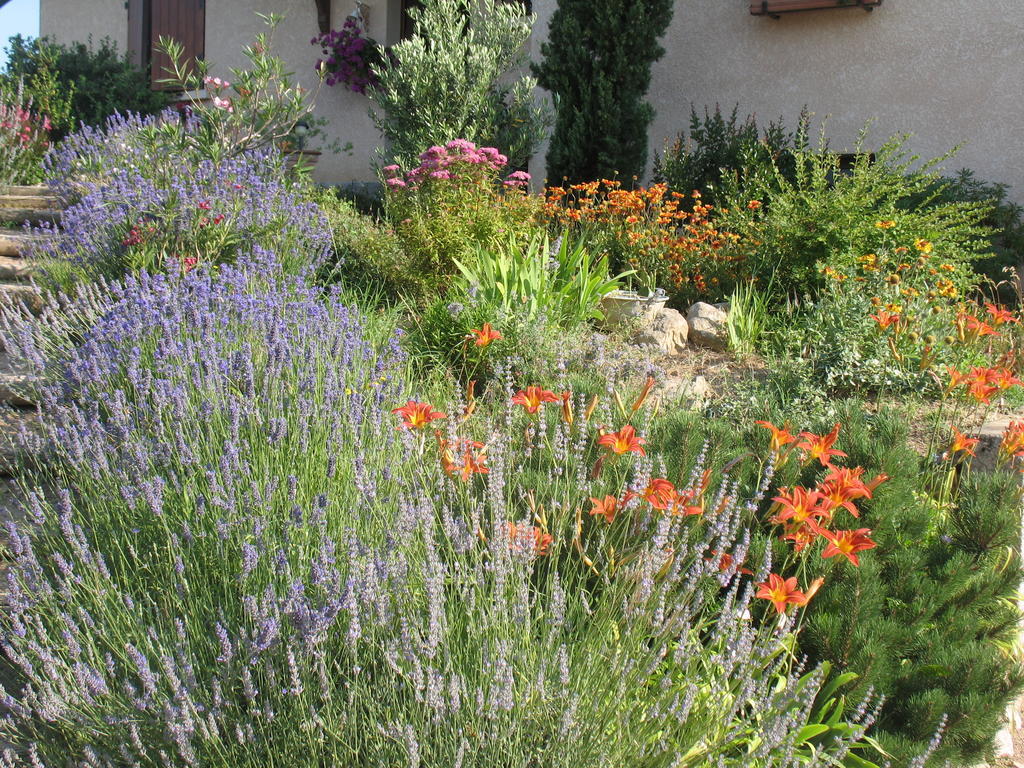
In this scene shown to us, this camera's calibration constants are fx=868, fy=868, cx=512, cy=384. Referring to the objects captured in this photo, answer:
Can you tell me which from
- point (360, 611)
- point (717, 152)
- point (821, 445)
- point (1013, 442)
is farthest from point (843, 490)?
point (717, 152)

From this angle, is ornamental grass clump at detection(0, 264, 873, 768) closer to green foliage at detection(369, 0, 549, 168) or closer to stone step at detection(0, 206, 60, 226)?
stone step at detection(0, 206, 60, 226)

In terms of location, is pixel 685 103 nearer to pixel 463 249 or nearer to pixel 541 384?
pixel 463 249

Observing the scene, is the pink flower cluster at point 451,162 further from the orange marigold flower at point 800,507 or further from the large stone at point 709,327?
the orange marigold flower at point 800,507

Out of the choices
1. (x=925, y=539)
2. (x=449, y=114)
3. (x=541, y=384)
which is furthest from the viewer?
(x=449, y=114)

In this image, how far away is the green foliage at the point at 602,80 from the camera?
7.54 m

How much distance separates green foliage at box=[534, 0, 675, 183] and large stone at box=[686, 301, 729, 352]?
9.02 feet

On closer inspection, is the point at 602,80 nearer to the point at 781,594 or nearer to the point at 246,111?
the point at 246,111

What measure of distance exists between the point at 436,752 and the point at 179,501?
3.56 ft

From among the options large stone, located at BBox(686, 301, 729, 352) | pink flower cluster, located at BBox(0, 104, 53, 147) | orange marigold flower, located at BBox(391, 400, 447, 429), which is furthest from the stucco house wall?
orange marigold flower, located at BBox(391, 400, 447, 429)

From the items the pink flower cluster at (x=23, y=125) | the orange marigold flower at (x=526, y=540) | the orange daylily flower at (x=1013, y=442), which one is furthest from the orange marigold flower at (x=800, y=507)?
the pink flower cluster at (x=23, y=125)

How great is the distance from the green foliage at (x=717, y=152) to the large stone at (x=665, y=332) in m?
2.53

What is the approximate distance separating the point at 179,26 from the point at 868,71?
9.67 m

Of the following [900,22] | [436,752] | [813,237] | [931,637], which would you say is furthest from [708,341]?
[900,22]

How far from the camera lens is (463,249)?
5.32m
